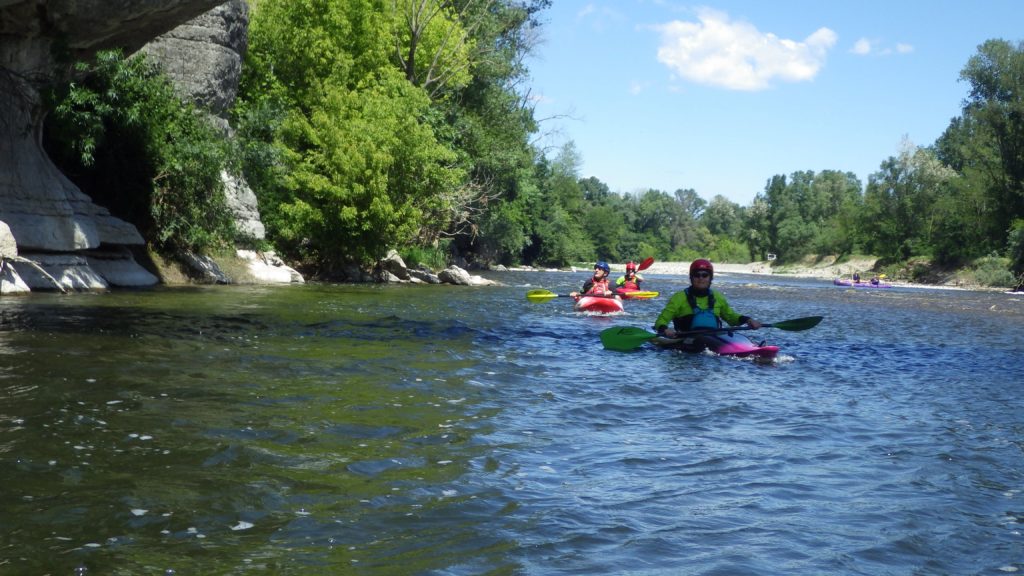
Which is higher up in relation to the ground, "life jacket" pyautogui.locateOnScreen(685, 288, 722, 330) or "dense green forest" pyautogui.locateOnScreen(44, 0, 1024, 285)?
"dense green forest" pyautogui.locateOnScreen(44, 0, 1024, 285)

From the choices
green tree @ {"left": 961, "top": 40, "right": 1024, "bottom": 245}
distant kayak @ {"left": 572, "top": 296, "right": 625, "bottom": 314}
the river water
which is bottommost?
the river water

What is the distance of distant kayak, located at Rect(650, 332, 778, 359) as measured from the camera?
10.9m

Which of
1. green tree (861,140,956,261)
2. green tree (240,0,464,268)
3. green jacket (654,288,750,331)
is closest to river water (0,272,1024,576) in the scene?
green jacket (654,288,750,331)

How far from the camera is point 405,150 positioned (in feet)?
89.7

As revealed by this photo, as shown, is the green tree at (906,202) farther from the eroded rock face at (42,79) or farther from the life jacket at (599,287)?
the eroded rock face at (42,79)

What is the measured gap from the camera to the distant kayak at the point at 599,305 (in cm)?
1820

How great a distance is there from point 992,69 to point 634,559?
65.5 m

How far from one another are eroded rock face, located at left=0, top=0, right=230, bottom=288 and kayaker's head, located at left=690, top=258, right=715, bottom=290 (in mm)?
10322

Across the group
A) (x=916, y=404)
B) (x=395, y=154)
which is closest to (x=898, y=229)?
(x=395, y=154)

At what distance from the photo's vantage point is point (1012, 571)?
12.1 ft

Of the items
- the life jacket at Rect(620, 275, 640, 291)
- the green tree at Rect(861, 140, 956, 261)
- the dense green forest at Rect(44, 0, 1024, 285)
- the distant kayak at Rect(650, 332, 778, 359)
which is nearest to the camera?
the distant kayak at Rect(650, 332, 778, 359)

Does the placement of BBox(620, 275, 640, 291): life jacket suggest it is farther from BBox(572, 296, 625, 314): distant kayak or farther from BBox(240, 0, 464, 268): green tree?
BBox(240, 0, 464, 268): green tree

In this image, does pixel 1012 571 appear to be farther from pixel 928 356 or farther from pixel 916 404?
pixel 928 356

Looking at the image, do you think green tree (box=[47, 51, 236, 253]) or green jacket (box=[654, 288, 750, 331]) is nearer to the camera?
green jacket (box=[654, 288, 750, 331])
